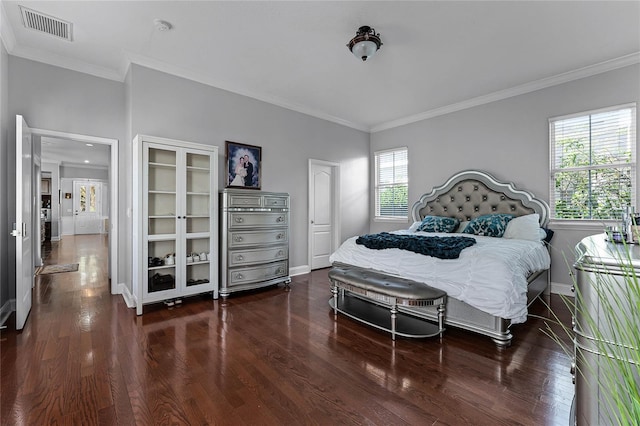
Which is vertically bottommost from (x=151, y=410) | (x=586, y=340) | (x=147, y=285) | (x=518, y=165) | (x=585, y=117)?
(x=151, y=410)

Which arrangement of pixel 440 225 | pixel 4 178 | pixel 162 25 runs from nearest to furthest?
1. pixel 162 25
2. pixel 4 178
3. pixel 440 225

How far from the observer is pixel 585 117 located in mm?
3684

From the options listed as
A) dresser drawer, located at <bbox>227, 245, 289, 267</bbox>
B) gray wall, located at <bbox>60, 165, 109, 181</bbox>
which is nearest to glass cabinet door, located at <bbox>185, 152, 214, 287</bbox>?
dresser drawer, located at <bbox>227, 245, 289, 267</bbox>

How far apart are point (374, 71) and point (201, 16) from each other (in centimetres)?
205

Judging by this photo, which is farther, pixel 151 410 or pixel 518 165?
pixel 518 165

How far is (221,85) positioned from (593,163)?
192 inches

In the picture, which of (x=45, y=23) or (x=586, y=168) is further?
(x=586, y=168)

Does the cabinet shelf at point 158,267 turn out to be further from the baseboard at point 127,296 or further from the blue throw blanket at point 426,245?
the blue throw blanket at point 426,245

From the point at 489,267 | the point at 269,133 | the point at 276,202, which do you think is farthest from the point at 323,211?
the point at 489,267

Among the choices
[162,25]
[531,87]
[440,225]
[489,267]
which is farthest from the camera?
[440,225]

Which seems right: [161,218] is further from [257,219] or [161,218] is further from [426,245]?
[426,245]

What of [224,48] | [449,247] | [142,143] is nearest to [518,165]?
[449,247]

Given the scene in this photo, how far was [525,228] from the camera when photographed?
3.66 metres

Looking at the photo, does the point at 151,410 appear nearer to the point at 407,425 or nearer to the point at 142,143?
the point at 407,425
